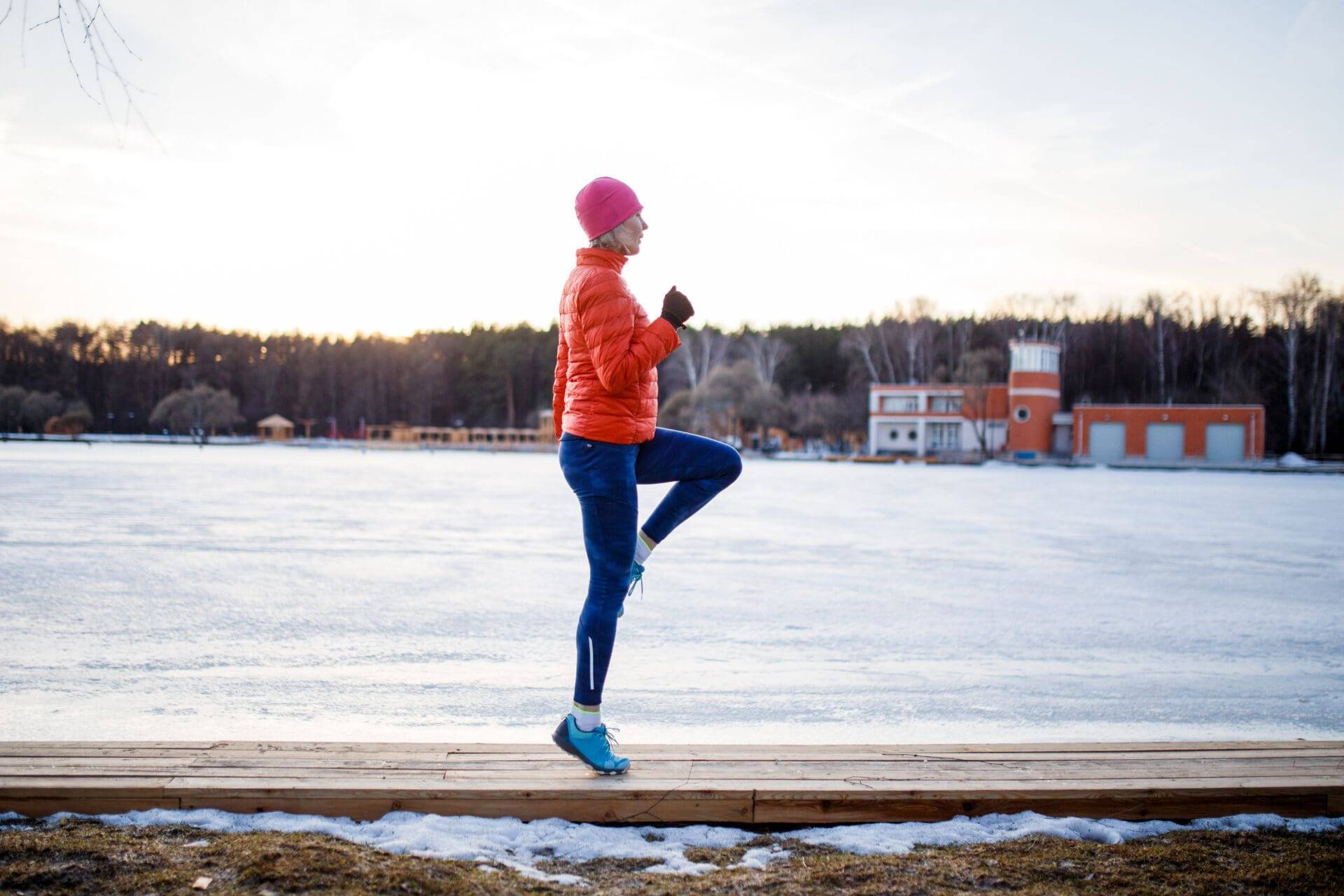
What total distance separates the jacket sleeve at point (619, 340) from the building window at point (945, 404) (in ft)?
163

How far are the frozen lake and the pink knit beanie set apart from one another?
1592 mm

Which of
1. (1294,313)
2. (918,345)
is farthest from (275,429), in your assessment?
(1294,313)

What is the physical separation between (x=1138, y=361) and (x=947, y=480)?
3966 centimetres

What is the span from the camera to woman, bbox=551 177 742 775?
7.51 feet

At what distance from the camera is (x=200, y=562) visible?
6.89 meters

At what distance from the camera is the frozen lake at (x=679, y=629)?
329 cm

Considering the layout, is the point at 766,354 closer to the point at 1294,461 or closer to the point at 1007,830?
the point at 1294,461

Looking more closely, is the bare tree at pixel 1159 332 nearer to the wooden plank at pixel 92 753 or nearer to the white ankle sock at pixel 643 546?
the white ankle sock at pixel 643 546

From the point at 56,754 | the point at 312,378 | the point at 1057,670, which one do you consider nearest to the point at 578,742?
the point at 56,754

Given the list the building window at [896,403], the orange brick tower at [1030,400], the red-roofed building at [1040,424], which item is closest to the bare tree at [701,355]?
the building window at [896,403]

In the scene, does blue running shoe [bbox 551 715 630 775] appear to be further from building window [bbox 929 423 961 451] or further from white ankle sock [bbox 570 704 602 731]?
building window [bbox 929 423 961 451]

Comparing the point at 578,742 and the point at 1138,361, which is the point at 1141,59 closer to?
the point at 578,742

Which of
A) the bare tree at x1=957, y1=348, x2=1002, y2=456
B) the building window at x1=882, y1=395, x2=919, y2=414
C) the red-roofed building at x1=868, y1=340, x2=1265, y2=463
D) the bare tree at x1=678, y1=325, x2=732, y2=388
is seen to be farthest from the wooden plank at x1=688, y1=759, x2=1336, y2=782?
the bare tree at x1=678, y1=325, x2=732, y2=388

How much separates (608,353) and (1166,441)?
47.0 meters
